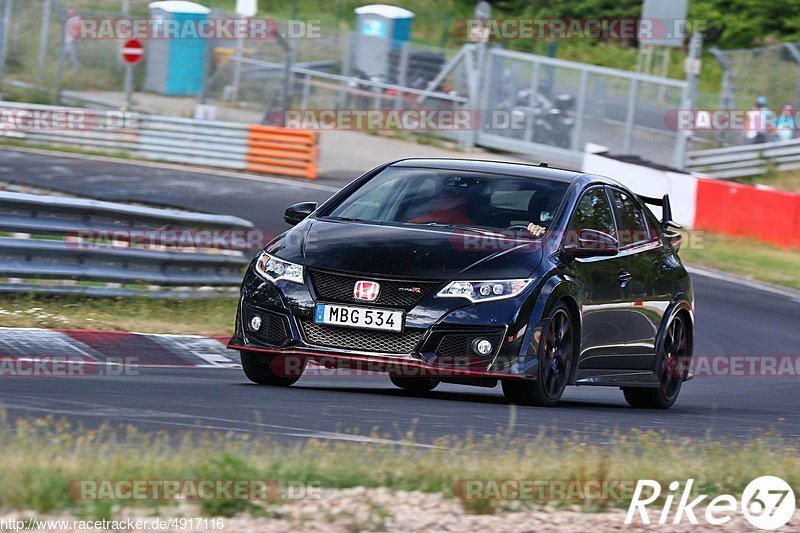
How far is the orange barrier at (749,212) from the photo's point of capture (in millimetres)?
22234

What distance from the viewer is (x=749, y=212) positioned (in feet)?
74.5

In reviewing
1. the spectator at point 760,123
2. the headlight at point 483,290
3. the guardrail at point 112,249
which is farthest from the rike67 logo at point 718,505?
the spectator at point 760,123

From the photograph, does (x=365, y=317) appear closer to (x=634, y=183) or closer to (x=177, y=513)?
(x=177, y=513)

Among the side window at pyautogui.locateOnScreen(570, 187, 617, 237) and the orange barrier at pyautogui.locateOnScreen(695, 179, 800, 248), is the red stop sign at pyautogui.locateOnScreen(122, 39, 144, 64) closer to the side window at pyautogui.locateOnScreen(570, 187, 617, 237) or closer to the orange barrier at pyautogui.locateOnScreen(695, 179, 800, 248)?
the orange barrier at pyautogui.locateOnScreen(695, 179, 800, 248)

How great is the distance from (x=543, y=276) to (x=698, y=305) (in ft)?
31.9

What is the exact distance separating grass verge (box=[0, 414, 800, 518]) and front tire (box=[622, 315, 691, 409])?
3417 millimetres

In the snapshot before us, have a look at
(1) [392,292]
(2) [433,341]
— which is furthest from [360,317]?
(2) [433,341]

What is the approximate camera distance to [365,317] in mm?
8031

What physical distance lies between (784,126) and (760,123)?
0.60m

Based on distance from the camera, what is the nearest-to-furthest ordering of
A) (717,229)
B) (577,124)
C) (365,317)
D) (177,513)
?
(177,513)
(365,317)
(717,229)
(577,124)

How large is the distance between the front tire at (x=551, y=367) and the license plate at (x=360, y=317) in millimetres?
833

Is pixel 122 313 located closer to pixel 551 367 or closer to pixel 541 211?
pixel 541 211

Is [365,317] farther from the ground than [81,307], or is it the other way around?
[365,317]

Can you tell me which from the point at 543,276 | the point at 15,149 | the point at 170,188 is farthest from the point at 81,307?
the point at 15,149
